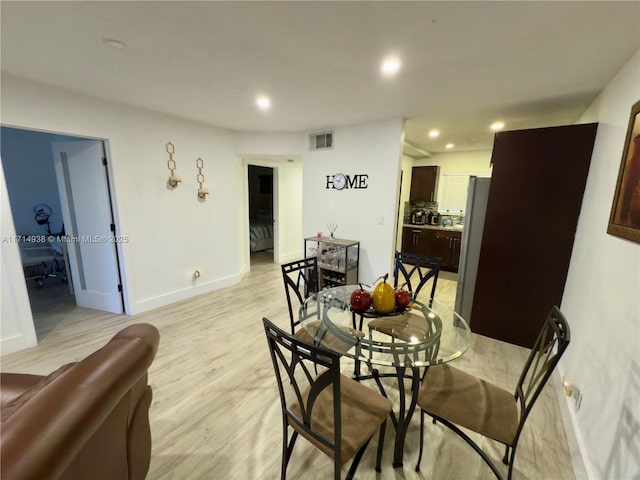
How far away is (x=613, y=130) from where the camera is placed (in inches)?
75.2

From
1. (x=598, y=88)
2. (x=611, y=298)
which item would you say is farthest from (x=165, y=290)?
(x=598, y=88)

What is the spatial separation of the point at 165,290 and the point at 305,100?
312 cm

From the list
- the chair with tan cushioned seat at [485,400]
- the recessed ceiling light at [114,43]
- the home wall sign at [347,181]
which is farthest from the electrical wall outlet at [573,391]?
the recessed ceiling light at [114,43]

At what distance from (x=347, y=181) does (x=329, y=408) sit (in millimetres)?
2985

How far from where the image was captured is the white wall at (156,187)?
256 cm

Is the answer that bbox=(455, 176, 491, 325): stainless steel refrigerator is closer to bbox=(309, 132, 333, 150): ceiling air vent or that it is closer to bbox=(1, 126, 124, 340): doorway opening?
bbox=(309, 132, 333, 150): ceiling air vent

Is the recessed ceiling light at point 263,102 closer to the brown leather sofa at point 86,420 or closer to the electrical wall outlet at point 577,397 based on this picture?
the brown leather sofa at point 86,420

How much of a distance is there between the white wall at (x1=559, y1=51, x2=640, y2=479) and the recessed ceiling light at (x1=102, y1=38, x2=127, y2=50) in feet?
10.9

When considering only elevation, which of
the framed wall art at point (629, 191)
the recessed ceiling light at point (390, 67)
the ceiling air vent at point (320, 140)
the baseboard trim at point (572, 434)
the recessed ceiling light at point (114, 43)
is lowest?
the baseboard trim at point (572, 434)

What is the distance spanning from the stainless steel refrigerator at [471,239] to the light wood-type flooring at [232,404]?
1.60ft

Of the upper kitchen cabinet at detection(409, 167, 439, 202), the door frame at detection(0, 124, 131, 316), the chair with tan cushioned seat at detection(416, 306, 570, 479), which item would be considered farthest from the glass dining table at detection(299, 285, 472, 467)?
the upper kitchen cabinet at detection(409, 167, 439, 202)

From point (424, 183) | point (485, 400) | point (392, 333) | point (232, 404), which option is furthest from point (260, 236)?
point (485, 400)

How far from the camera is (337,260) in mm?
3816

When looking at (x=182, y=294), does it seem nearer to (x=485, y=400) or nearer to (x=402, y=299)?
(x=402, y=299)
